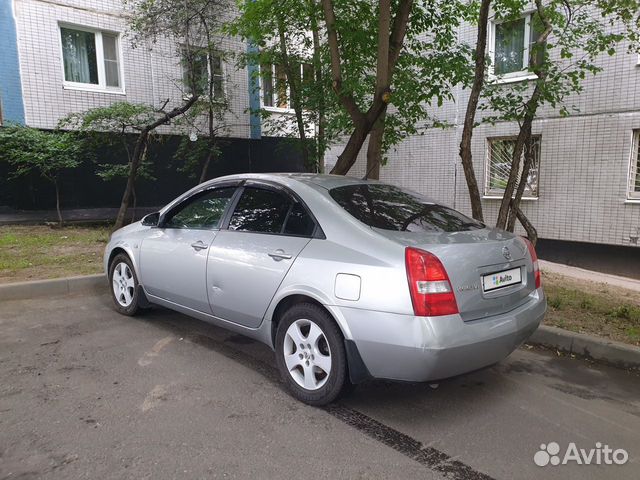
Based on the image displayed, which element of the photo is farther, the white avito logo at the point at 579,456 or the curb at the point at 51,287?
the curb at the point at 51,287

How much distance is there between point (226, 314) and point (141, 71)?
10.2 m

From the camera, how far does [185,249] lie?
4434 millimetres

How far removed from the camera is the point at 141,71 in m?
12.3

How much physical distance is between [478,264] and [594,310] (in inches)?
124

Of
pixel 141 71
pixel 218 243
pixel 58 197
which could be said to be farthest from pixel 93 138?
pixel 218 243

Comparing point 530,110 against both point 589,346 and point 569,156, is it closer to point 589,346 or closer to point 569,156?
point 589,346

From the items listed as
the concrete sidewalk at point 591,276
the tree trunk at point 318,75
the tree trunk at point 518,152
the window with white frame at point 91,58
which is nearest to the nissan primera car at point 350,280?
the tree trunk at point 518,152

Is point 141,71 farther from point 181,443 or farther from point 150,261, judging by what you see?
point 181,443

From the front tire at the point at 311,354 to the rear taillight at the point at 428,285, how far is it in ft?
1.94

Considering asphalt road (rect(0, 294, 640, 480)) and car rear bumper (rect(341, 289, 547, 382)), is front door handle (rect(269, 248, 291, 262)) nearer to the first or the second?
car rear bumper (rect(341, 289, 547, 382))

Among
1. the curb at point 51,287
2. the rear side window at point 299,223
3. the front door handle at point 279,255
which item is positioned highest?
the rear side window at point 299,223

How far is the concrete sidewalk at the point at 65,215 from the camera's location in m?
10.7

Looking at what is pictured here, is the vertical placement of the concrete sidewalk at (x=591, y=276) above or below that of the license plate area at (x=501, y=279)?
below

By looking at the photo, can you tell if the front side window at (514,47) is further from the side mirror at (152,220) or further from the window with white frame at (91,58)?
the window with white frame at (91,58)
